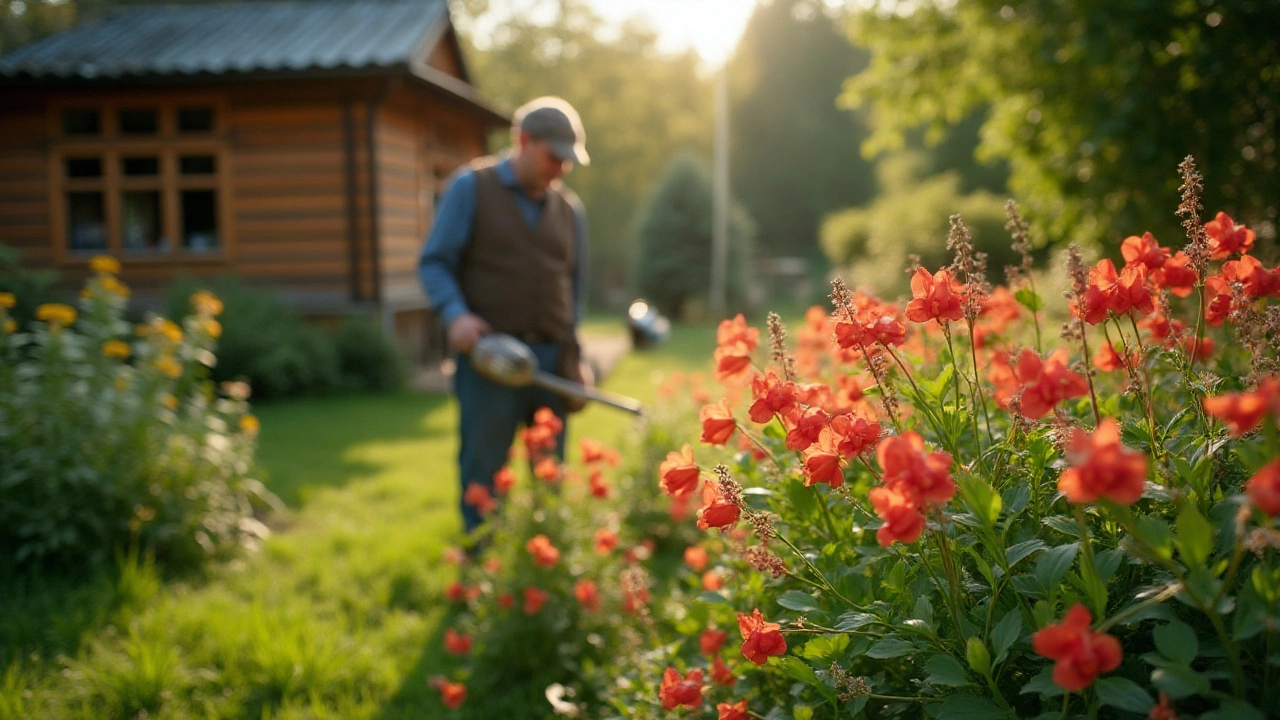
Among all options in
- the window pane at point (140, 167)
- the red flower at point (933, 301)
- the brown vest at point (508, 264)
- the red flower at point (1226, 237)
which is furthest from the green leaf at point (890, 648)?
the window pane at point (140, 167)

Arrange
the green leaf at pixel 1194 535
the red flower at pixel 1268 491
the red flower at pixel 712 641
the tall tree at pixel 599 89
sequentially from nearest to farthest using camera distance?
the red flower at pixel 1268 491, the green leaf at pixel 1194 535, the red flower at pixel 712 641, the tall tree at pixel 599 89

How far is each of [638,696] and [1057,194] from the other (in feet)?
17.6

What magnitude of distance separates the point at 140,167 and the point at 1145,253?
10959mm

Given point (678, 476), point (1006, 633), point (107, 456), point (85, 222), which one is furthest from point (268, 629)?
point (85, 222)

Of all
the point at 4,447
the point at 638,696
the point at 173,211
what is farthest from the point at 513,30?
the point at 638,696

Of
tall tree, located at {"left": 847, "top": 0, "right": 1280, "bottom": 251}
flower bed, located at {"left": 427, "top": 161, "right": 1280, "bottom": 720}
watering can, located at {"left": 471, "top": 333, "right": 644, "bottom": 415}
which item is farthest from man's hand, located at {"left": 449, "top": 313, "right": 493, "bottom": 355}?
tall tree, located at {"left": 847, "top": 0, "right": 1280, "bottom": 251}

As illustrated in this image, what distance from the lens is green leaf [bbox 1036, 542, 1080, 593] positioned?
3.65 ft

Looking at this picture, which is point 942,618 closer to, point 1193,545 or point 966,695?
point 966,695

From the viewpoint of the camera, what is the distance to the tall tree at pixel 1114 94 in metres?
4.67

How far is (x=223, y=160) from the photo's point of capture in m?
9.66

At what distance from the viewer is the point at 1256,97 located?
15.3ft

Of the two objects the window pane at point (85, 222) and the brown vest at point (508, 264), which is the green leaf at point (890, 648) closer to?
the brown vest at point (508, 264)

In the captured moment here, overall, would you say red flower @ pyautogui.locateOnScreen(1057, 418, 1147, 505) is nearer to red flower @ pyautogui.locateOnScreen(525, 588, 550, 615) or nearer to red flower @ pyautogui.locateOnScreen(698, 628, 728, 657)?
red flower @ pyautogui.locateOnScreen(698, 628, 728, 657)

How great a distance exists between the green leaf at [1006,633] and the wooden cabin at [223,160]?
9073 mm
